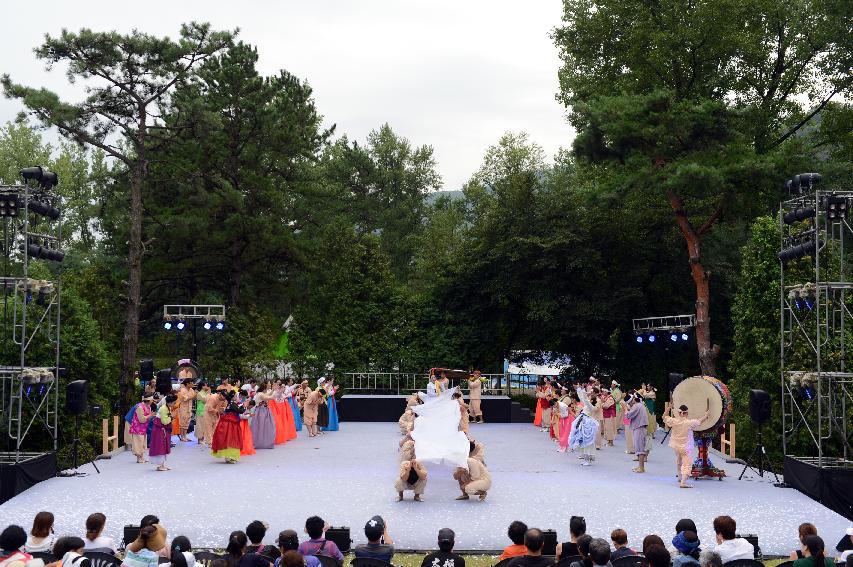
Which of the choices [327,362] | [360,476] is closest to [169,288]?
[327,362]

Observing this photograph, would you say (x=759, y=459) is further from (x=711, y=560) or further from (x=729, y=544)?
(x=711, y=560)

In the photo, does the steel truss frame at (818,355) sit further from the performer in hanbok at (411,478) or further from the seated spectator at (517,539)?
the seated spectator at (517,539)

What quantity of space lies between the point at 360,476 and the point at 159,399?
16.3 ft

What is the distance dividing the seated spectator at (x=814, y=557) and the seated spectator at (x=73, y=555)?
18.5 feet

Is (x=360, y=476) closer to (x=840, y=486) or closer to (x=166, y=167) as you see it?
(x=840, y=486)

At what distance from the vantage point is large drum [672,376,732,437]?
620 inches

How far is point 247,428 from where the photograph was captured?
18547 millimetres

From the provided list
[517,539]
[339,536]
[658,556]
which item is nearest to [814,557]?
[658,556]

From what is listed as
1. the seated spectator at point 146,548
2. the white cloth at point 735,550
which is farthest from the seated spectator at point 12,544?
the white cloth at point 735,550

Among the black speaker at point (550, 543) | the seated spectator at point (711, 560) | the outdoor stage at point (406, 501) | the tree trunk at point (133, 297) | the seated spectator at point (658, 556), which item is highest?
the tree trunk at point (133, 297)

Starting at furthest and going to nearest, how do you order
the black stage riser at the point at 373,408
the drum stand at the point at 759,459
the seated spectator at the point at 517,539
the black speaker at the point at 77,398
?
the black stage riser at the point at 373,408 < the drum stand at the point at 759,459 < the black speaker at the point at 77,398 < the seated spectator at the point at 517,539

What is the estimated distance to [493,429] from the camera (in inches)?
1022

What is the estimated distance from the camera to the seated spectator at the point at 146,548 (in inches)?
286

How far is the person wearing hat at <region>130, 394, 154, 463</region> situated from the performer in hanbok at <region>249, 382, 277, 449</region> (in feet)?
10.2
